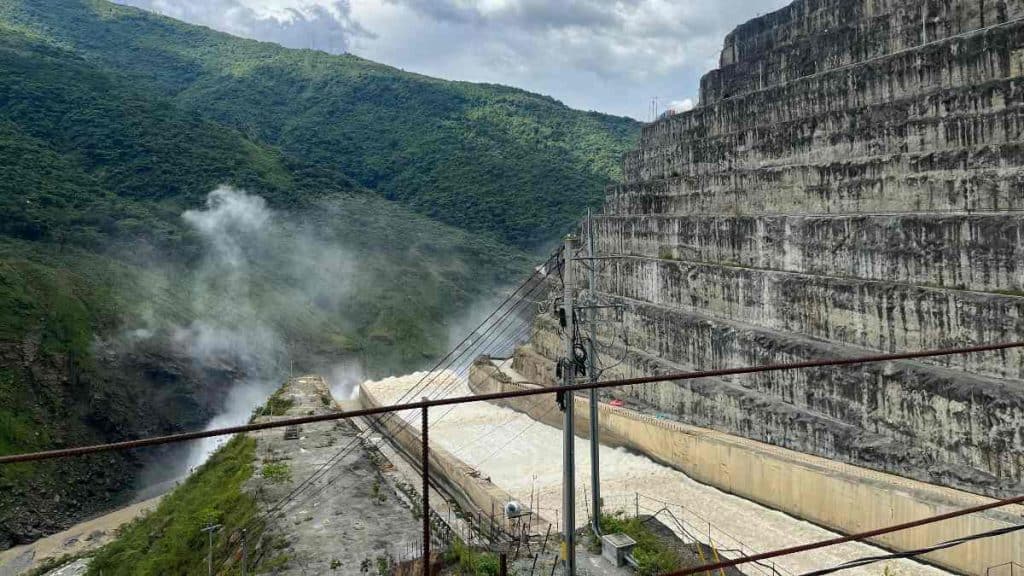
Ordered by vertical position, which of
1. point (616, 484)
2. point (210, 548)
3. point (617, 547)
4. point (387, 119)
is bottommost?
point (210, 548)

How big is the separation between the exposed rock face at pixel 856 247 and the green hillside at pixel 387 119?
138ft

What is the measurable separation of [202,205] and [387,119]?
119 ft

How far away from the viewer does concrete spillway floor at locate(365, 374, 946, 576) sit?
11531mm

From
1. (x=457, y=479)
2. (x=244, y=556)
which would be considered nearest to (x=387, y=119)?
(x=457, y=479)

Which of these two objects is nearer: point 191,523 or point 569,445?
point 569,445

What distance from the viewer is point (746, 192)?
57.1 ft

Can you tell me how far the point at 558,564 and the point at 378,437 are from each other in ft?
46.3

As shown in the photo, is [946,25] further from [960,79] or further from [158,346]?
[158,346]

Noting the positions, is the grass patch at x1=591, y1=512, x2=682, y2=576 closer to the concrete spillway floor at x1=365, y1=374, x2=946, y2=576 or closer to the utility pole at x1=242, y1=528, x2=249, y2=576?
the concrete spillway floor at x1=365, y1=374, x2=946, y2=576

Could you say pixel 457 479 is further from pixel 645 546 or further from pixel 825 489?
pixel 825 489

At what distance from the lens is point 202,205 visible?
49.1 m

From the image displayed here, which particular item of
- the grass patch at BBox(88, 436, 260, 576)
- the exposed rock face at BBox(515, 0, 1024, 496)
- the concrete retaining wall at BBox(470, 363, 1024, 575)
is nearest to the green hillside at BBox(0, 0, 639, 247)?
the exposed rock face at BBox(515, 0, 1024, 496)

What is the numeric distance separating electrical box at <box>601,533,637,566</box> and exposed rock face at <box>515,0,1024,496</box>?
183 inches

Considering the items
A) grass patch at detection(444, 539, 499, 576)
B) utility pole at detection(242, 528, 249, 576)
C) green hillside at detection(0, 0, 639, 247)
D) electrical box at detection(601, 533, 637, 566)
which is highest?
green hillside at detection(0, 0, 639, 247)
